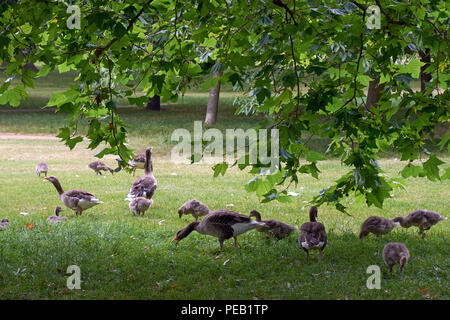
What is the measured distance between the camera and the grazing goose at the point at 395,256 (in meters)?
7.81

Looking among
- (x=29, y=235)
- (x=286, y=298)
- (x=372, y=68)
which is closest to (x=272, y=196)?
(x=286, y=298)

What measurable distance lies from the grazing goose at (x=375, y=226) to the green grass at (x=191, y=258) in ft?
0.54

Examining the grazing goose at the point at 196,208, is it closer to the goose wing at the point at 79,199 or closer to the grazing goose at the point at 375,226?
the goose wing at the point at 79,199

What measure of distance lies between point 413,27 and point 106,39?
3.70 m

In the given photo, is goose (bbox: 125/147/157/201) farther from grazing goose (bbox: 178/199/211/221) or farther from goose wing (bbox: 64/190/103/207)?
grazing goose (bbox: 178/199/211/221)

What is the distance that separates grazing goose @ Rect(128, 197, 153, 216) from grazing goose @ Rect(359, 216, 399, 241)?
4.15m

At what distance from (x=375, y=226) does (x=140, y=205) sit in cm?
450

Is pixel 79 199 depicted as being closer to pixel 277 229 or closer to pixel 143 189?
pixel 143 189

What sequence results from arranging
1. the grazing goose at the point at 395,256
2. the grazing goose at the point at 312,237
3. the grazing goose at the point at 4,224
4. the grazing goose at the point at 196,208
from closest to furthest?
the grazing goose at the point at 395,256, the grazing goose at the point at 312,237, the grazing goose at the point at 4,224, the grazing goose at the point at 196,208

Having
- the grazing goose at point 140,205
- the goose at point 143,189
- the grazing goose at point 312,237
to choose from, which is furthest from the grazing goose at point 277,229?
the goose at point 143,189

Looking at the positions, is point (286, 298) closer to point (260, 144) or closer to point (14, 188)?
point (260, 144)

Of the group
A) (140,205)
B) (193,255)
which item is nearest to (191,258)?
(193,255)

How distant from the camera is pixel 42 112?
3466 centimetres

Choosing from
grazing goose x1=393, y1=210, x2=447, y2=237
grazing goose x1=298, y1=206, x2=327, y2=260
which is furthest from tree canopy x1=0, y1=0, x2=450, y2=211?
grazing goose x1=393, y1=210, x2=447, y2=237
